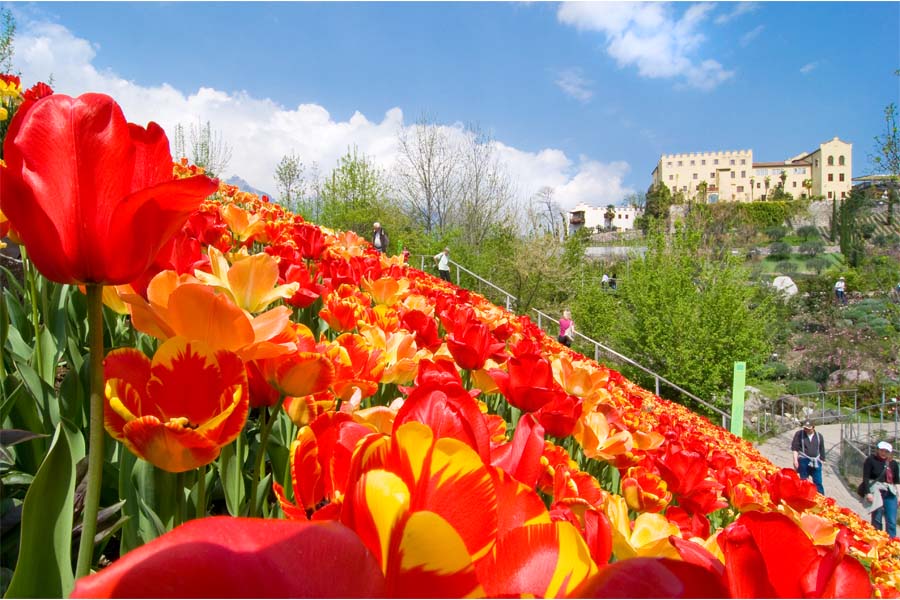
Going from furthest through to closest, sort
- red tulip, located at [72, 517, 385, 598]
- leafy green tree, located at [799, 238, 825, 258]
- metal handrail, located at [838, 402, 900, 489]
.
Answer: leafy green tree, located at [799, 238, 825, 258] < metal handrail, located at [838, 402, 900, 489] < red tulip, located at [72, 517, 385, 598]

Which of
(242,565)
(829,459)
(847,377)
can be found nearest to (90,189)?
(242,565)

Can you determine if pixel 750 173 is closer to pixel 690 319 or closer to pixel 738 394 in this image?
pixel 690 319

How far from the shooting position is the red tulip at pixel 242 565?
24cm

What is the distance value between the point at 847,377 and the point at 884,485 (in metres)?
22.2

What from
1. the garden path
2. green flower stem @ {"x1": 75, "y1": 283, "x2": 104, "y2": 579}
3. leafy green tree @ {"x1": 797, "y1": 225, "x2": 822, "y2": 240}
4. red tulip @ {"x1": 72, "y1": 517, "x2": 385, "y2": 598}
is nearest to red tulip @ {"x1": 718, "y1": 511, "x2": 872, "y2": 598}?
red tulip @ {"x1": 72, "y1": 517, "x2": 385, "y2": 598}

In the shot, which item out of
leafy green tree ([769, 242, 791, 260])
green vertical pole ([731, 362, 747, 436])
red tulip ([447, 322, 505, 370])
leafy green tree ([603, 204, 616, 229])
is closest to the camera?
red tulip ([447, 322, 505, 370])

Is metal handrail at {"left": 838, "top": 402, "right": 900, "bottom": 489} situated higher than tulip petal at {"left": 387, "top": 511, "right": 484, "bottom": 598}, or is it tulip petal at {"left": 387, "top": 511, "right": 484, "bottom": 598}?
tulip petal at {"left": 387, "top": 511, "right": 484, "bottom": 598}

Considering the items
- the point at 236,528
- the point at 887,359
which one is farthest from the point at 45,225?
the point at 887,359

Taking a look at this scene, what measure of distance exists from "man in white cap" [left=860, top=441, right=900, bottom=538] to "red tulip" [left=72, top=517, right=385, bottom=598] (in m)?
11.1

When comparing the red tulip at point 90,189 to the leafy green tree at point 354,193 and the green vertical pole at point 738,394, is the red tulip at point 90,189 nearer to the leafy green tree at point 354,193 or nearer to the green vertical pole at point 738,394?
the green vertical pole at point 738,394

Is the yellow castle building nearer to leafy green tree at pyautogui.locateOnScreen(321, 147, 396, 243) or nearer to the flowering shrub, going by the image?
leafy green tree at pyautogui.locateOnScreen(321, 147, 396, 243)

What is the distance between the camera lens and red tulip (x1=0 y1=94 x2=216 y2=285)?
0.56 metres

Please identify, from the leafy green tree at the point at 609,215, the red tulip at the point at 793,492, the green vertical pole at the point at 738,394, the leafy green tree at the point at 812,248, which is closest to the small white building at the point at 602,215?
the leafy green tree at the point at 609,215

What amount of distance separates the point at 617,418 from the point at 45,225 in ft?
4.55
